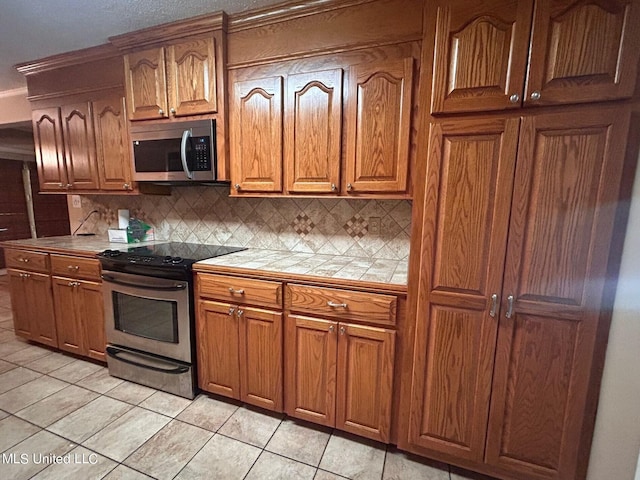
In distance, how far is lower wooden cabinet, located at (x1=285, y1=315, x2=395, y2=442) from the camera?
1490 mm

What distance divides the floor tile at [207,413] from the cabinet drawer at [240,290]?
722 mm

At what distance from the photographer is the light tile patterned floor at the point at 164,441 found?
1.45 m


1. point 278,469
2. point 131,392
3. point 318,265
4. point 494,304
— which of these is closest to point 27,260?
point 131,392

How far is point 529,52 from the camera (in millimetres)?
1118

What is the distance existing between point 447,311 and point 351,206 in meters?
0.98

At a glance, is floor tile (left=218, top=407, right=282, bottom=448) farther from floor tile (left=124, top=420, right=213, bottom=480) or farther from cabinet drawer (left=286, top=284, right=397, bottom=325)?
cabinet drawer (left=286, top=284, right=397, bottom=325)

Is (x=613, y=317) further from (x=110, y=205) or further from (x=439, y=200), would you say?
(x=110, y=205)

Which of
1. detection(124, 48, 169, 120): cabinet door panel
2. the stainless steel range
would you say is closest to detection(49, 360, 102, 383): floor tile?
the stainless steel range

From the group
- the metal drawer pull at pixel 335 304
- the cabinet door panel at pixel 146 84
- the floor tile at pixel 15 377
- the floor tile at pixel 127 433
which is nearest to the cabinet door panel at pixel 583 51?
the metal drawer pull at pixel 335 304

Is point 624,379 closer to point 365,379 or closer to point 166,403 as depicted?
point 365,379

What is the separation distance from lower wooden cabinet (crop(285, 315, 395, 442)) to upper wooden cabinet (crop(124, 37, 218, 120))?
1.54 metres

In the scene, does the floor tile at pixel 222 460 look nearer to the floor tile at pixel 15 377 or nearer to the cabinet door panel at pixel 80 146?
the floor tile at pixel 15 377

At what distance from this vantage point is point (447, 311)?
133 cm

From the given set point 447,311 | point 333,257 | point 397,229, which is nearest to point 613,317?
point 447,311
